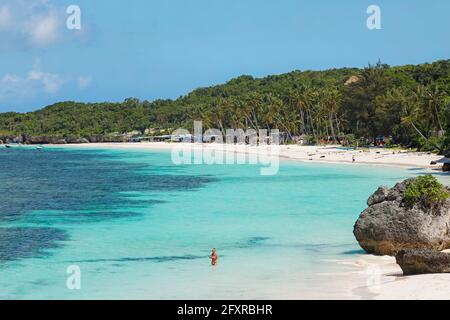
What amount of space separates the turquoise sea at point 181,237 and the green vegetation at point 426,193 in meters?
3.05

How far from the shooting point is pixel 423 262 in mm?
17219

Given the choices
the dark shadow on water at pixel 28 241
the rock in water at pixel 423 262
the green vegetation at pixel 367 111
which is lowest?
the dark shadow on water at pixel 28 241

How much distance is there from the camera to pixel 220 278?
19.5 m

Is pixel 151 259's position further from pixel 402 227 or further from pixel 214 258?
pixel 402 227

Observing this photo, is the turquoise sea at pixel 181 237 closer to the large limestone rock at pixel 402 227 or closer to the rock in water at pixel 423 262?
the large limestone rock at pixel 402 227

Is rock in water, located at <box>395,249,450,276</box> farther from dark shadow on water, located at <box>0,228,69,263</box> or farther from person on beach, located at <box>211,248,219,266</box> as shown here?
dark shadow on water, located at <box>0,228,69,263</box>

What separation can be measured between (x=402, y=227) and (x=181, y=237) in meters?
10.8

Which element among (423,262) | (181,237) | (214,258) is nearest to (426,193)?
(423,262)

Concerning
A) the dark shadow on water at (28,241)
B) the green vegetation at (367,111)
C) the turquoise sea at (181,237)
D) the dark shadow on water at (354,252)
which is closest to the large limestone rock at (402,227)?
the dark shadow on water at (354,252)

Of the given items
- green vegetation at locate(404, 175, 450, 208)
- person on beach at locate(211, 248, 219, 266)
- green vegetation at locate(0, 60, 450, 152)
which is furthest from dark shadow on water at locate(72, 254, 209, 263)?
green vegetation at locate(0, 60, 450, 152)

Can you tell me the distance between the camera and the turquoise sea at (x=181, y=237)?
1883 centimetres

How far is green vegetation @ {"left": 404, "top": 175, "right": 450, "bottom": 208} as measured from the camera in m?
20.6
